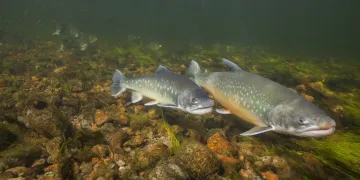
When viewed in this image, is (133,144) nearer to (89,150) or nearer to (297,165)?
(89,150)

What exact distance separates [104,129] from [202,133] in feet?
6.89

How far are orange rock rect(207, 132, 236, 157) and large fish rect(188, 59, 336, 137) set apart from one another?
379mm

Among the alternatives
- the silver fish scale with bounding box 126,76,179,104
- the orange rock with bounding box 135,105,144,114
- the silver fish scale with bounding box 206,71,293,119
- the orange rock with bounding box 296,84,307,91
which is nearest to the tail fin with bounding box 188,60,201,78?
the silver fish scale with bounding box 206,71,293,119

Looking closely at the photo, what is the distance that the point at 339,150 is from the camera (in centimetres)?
421

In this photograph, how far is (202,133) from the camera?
182 inches

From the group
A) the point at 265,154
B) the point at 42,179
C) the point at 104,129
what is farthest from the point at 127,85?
the point at 265,154

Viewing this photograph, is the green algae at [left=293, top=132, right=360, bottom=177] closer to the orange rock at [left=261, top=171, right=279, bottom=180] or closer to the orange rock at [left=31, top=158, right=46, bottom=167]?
the orange rock at [left=261, top=171, right=279, bottom=180]

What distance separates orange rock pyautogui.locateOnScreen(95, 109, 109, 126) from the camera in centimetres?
489

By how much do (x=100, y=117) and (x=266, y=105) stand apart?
3.68m

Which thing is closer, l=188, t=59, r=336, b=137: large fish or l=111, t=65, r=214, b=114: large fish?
l=188, t=59, r=336, b=137: large fish

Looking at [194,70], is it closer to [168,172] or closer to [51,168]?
[168,172]

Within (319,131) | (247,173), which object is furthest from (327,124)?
(247,173)

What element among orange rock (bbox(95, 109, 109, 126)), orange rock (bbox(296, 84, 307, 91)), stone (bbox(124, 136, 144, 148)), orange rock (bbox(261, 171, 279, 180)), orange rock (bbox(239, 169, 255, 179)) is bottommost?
orange rock (bbox(296, 84, 307, 91))

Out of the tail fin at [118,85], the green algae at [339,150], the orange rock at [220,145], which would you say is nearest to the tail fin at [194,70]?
the tail fin at [118,85]
